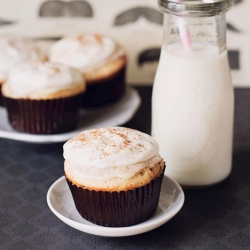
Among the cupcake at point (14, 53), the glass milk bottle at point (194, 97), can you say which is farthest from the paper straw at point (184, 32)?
the cupcake at point (14, 53)

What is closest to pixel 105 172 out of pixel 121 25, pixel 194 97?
pixel 194 97

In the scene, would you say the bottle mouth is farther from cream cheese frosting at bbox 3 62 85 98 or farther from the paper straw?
cream cheese frosting at bbox 3 62 85 98

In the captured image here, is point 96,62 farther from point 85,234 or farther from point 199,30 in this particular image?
point 85,234

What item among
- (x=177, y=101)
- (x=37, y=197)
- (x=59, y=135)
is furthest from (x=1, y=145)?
(x=177, y=101)

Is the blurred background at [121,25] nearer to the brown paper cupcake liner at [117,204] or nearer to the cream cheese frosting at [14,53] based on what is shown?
the cream cheese frosting at [14,53]

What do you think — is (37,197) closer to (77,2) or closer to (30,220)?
(30,220)
